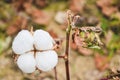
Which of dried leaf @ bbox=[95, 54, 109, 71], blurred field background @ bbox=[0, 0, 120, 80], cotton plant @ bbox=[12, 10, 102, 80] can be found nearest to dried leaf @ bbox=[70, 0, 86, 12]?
blurred field background @ bbox=[0, 0, 120, 80]

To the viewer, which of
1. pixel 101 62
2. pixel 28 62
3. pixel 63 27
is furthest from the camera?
pixel 63 27

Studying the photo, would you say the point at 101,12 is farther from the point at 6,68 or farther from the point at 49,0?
the point at 6,68

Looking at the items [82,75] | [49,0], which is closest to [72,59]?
[82,75]

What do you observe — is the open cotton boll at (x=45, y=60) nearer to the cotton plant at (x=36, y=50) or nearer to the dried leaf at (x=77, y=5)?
the cotton plant at (x=36, y=50)

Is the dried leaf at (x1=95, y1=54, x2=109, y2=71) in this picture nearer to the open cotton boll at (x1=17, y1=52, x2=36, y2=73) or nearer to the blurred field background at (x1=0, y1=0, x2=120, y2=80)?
the blurred field background at (x1=0, y1=0, x2=120, y2=80)

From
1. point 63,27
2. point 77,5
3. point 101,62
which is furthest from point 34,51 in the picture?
point 77,5

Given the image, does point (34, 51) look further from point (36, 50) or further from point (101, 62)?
point (101, 62)
